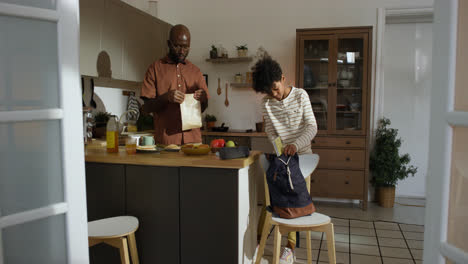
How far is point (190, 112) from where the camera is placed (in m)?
2.35

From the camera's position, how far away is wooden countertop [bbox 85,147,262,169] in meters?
1.88

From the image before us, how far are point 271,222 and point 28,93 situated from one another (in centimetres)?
138

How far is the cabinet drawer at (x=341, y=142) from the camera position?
3945mm

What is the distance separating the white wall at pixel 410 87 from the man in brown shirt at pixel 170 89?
9.61 feet

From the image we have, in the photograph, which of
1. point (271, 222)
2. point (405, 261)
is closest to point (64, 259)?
point (271, 222)

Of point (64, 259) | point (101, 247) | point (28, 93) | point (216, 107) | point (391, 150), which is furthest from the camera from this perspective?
point (216, 107)

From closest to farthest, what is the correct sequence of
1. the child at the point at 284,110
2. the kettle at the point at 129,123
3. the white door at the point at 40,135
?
1. the white door at the point at 40,135
2. the child at the point at 284,110
3. the kettle at the point at 129,123

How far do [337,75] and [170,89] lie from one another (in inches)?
93.0

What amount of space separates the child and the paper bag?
0.43 meters

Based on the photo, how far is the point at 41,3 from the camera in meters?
1.10

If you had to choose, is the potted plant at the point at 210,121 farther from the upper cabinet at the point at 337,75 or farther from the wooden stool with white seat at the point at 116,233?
the wooden stool with white seat at the point at 116,233

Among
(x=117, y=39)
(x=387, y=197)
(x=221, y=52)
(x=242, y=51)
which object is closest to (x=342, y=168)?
(x=387, y=197)

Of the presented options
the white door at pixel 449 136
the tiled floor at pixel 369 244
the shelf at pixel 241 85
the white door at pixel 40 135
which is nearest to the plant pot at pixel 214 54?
the shelf at pixel 241 85

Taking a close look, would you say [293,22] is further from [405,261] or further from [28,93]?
[28,93]
